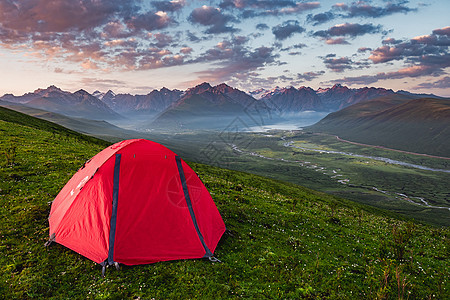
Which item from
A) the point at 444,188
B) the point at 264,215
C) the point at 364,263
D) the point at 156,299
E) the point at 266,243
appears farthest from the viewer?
the point at 444,188

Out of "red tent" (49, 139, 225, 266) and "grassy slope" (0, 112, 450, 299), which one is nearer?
"grassy slope" (0, 112, 450, 299)

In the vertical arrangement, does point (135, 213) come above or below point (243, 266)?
above

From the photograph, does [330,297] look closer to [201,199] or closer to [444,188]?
[201,199]

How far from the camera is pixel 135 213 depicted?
10.4 metres

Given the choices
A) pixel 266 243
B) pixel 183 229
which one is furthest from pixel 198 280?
pixel 266 243

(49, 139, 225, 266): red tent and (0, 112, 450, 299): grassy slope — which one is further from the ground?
(49, 139, 225, 266): red tent

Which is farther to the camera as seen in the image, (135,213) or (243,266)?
(135,213)

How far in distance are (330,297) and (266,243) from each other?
432 cm

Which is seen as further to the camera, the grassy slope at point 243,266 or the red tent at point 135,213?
the red tent at point 135,213

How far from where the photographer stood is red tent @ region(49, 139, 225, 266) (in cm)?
982

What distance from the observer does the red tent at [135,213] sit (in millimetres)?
9820

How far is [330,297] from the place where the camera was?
8.93 m

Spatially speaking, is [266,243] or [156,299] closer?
[156,299]

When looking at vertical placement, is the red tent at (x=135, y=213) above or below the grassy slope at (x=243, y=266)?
above
